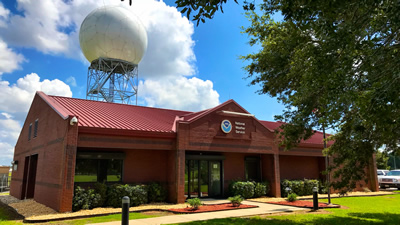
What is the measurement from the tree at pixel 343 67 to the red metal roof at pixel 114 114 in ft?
24.5

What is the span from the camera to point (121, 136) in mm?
15594

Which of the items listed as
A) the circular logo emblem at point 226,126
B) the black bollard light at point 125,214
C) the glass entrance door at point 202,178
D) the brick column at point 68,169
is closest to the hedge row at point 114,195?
the brick column at point 68,169

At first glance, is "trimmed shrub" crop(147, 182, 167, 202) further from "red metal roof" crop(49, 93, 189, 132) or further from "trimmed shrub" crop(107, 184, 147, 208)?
"red metal roof" crop(49, 93, 189, 132)

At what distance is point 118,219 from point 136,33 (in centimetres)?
2079

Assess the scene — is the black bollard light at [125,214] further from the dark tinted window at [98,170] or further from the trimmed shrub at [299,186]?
the trimmed shrub at [299,186]

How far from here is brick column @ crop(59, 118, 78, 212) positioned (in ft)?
43.9

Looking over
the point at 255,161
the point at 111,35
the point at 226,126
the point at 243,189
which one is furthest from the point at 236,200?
the point at 111,35

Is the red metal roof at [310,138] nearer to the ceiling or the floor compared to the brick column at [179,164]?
nearer to the ceiling

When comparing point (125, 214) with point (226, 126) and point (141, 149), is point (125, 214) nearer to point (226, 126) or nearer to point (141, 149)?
point (141, 149)

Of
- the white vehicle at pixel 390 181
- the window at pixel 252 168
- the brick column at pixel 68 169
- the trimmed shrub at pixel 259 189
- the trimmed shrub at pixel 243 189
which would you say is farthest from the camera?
the white vehicle at pixel 390 181

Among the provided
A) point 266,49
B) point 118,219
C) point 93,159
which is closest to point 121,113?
point 93,159

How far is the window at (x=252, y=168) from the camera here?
2141 cm

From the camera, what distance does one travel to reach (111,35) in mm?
27031

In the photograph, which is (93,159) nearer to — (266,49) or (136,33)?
(266,49)
